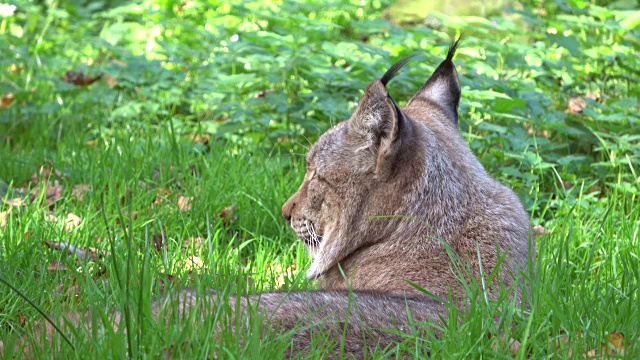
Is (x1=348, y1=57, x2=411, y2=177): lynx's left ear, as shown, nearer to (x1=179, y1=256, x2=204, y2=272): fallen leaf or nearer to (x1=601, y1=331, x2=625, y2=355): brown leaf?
(x1=179, y1=256, x2=204, y2=272): fallen leaf

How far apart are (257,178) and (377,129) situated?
2.00m

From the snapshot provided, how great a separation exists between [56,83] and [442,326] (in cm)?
525

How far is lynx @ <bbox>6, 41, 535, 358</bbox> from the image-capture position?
3.01 meters

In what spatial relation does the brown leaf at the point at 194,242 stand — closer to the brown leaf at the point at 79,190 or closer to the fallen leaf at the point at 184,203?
the fallen leaf at the point at 184,203

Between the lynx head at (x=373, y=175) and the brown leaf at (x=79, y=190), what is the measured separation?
64.9 inches

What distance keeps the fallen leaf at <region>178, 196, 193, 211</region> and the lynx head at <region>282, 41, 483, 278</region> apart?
1188mm

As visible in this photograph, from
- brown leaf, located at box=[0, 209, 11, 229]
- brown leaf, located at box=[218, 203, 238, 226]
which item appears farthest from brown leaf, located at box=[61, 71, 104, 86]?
brown leaf, located at box=[0, 209, 11, 229]

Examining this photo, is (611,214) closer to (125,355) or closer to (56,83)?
(125,355)

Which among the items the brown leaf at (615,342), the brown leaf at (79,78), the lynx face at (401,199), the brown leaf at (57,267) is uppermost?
the lynx face at (401,199)

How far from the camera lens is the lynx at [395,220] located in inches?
119

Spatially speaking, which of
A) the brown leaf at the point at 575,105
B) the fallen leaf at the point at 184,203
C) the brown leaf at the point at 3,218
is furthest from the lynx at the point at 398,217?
the brown leaf at the point at 575,105

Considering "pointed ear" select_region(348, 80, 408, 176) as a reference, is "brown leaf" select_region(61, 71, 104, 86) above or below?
below

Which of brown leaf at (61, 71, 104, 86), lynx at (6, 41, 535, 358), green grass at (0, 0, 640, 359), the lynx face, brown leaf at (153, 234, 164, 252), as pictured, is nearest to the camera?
green grass at (0, 0, 640, 359)

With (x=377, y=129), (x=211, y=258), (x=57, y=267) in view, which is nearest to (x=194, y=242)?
(x=57, y=267)
